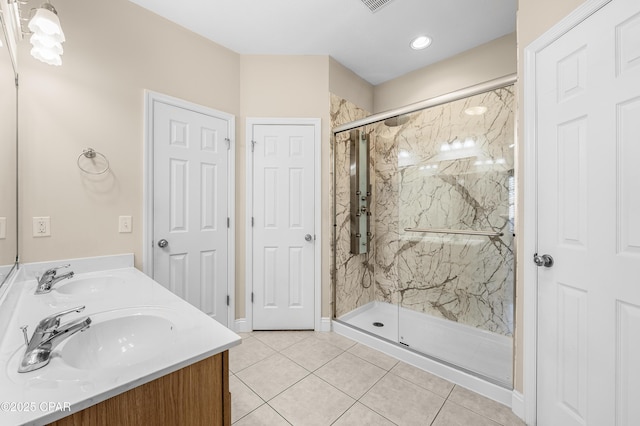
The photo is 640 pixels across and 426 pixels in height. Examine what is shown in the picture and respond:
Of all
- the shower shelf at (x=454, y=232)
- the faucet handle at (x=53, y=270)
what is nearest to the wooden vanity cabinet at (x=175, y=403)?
the faucet handle at (x=53, y=270)

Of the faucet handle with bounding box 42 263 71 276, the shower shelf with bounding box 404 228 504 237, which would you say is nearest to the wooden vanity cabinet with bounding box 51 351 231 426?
the faucet handle with bounding box 42 263 71 276

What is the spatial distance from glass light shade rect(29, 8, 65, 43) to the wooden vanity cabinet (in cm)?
165

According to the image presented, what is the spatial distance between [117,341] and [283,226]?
5.71ft

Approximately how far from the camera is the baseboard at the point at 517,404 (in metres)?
1.49

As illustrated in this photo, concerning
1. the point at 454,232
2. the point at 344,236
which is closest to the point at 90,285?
the point at 344,236

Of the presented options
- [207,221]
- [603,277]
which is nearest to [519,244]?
[603,277]

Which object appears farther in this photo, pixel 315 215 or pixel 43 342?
pixel 315 215

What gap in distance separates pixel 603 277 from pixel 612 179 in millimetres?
419

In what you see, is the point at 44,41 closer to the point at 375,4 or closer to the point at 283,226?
the point at 283,226

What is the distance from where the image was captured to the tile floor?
1.51m

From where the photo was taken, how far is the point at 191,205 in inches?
89.0

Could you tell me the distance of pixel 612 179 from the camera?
1092 mm

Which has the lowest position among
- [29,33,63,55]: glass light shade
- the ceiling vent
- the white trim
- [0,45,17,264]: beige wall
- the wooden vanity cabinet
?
the white trim

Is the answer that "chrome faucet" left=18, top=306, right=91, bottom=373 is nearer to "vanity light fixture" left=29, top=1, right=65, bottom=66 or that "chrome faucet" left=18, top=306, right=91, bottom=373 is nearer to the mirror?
the mirror
